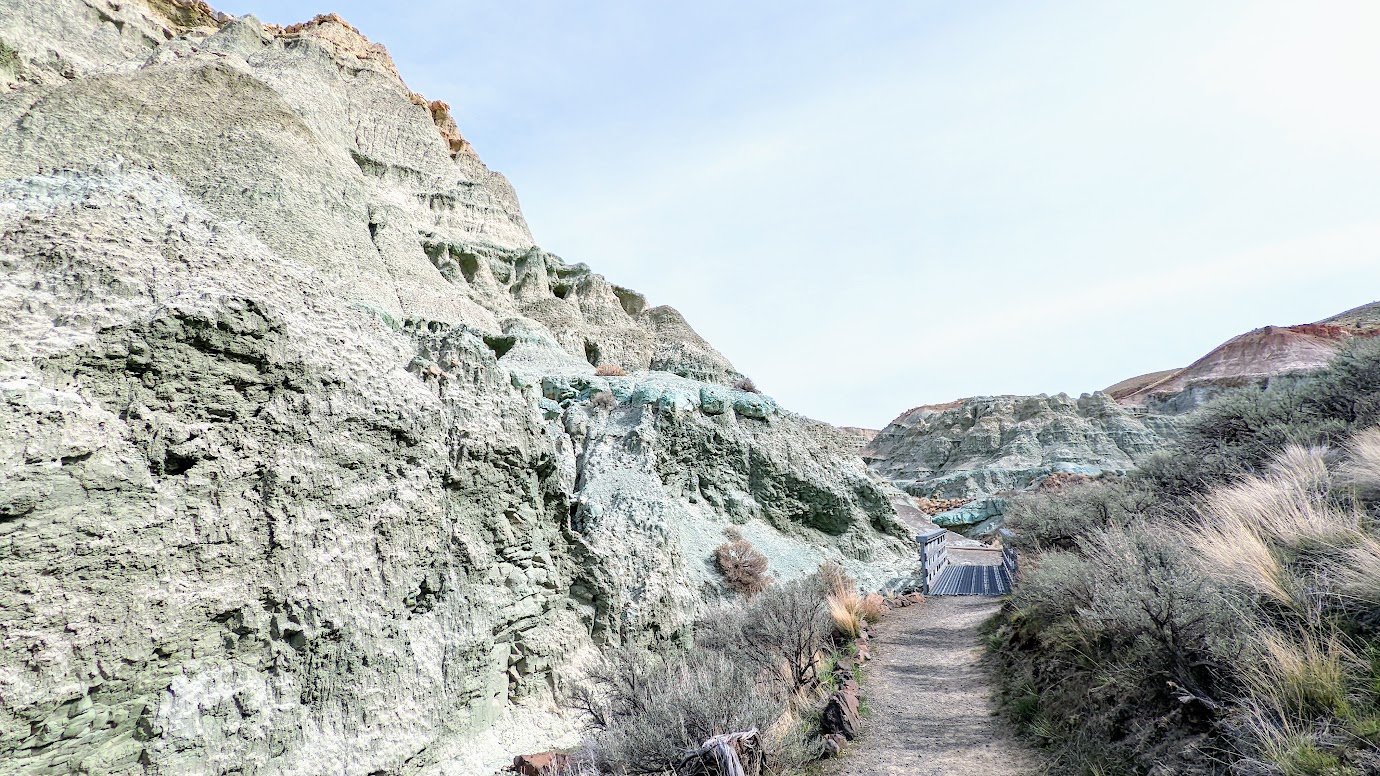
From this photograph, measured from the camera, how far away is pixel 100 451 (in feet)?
15.5

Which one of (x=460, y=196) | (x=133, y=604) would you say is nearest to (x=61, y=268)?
(x=133, y=604)

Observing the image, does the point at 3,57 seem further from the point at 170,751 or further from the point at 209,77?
→ the point at 170,751

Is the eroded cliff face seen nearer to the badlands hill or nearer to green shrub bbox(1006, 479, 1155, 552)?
the badlands hill

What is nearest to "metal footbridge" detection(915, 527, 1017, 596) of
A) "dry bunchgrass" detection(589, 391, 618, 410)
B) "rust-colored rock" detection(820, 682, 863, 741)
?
"rust-colored rock" detection(820, 682, 863, 741)

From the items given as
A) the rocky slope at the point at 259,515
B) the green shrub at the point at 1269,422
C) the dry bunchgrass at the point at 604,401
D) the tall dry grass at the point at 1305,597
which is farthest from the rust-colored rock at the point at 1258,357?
the rocky slope at the point at 259,515

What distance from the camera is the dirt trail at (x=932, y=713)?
19.6 ft

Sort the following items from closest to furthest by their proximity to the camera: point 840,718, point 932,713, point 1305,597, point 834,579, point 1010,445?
point 1305,597 < point 840,718 < point 932,713 < point 834,579 < point 1010,445

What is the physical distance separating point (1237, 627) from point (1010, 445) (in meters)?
43.4

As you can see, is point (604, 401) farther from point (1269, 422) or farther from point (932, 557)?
point (1269, 422)

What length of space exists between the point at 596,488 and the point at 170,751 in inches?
271

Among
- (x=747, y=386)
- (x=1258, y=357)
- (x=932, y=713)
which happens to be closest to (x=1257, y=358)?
(x=1258, y=357)

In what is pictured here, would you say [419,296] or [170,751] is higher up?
[419,296]

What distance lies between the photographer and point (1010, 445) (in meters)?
42.7

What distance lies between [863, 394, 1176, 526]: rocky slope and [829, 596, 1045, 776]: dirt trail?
2162 cm
